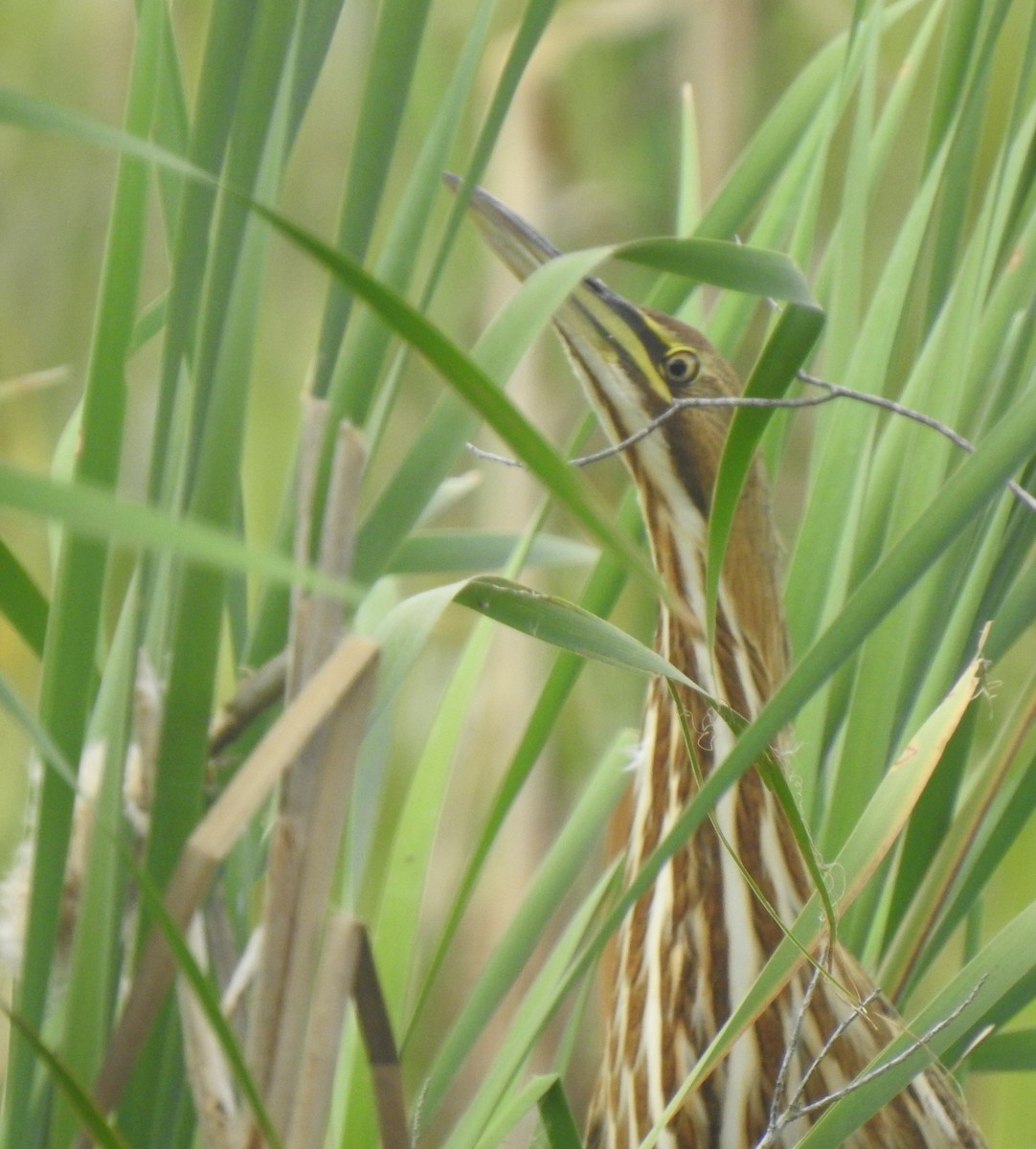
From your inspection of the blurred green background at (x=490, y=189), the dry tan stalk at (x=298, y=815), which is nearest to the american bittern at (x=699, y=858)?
the dry tan stalk at (x=298, y=815)

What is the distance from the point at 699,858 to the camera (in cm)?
83

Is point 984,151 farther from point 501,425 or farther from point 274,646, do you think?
point 501,425

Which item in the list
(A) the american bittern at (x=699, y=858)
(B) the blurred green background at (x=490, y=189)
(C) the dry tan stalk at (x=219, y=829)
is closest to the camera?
(C) the dry tan stalk at (x=219, y=829)

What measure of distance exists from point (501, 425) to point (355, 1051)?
1.19ft

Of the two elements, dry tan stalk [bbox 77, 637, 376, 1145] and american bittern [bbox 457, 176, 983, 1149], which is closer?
dry tan stalk [bbox 77, 637, 376, 1145]

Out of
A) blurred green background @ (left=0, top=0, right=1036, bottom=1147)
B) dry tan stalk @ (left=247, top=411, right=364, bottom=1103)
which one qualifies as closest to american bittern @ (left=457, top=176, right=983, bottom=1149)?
dry tan stalk @ (left=247, top=411, right=364, bottom=1103)

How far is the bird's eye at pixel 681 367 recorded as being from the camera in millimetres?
856

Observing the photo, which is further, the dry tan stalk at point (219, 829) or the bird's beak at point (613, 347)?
the bird's beak at point (613, 347)

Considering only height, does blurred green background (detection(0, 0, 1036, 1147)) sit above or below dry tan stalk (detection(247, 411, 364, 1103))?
above

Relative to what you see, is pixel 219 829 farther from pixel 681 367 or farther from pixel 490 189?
pixel 490 189

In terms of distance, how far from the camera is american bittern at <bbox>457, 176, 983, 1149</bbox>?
0.78 m

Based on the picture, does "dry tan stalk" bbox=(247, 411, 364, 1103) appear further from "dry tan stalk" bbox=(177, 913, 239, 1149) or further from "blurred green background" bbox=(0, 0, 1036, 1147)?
"blurred green background" bbox=(0, 0, 1036, 1147)

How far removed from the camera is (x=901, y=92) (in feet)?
3.05

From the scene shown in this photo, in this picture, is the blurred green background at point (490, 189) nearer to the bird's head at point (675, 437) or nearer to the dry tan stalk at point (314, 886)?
the bird's head at point (675, 437)
